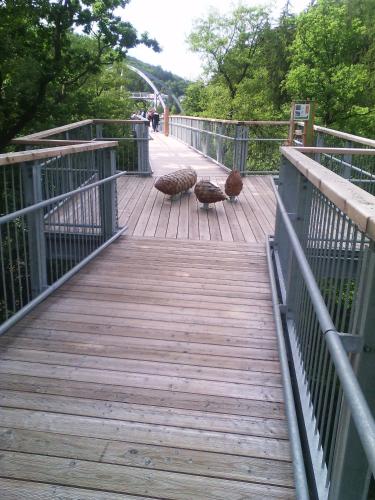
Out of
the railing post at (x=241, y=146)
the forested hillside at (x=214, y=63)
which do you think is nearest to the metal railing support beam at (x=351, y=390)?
the railing post at (x=241, y=146)

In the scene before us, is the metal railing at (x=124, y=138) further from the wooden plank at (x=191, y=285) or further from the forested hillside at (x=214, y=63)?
the wooden plank at (x=191, y=285)

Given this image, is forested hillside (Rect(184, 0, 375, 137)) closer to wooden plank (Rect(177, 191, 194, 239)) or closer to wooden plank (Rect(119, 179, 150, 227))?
wooden plank (Rect(119, 179, 150, 227))

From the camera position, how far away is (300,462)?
6.57 ft

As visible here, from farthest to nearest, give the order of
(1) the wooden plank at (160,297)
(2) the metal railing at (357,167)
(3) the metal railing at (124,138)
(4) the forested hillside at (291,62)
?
(4) the forested hillside at (291,62), (3) the metal railing at (124,138), (2) the metal railing at (357,167), (1) the wooden plank at (160,297)

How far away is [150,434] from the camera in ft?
7.39

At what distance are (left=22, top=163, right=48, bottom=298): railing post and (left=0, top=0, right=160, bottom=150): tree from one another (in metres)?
7.73

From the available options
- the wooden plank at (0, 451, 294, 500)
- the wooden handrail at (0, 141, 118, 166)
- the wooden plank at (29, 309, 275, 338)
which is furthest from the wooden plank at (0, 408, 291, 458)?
the wooden handrail at (0, 141, 118, 166)

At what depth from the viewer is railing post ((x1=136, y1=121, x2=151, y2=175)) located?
9789 millimetres

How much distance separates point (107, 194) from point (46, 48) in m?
8.75

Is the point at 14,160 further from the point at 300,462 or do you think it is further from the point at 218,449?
the point at 300,462

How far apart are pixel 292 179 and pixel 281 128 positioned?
19.5 meters

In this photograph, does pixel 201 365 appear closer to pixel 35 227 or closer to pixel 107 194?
pixel 35 227

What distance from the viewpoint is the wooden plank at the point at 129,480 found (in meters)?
1.91

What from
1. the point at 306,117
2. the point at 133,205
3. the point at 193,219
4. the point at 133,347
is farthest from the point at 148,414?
the point at 306,117
